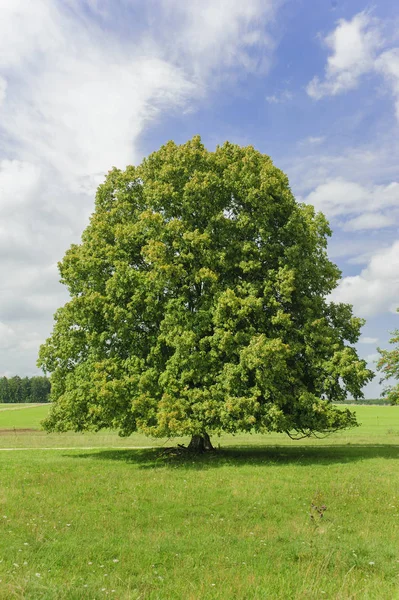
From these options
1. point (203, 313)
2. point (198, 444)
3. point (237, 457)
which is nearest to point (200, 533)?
point (203, 313)

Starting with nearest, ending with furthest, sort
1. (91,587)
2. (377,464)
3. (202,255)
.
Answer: (91,587) → (377,464) → (202,255)

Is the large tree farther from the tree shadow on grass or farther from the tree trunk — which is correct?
the tree shadow on grass

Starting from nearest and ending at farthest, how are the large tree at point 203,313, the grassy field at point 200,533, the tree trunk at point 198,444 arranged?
the grassy field at point 200,533 < the large tree at point 203,313 < the tree trunk at point 198,444

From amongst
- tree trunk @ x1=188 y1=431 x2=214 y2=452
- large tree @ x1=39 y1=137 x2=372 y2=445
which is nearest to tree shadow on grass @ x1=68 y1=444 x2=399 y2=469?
tree trunk @ x1=188 y1=431 x2=214 y2=452

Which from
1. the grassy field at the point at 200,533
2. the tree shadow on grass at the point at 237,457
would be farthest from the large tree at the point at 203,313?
the grassy field at the point at 200,533

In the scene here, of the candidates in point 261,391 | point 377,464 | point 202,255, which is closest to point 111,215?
point 202,255

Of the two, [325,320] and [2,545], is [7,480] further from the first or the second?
[325,320]

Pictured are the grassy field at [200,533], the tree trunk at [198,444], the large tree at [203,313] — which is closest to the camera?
the grassy field at [200,533]

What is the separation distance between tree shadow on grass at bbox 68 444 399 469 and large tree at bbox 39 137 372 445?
1708 mm

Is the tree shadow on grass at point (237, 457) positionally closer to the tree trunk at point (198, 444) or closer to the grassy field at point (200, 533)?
the tree trunk at point (198, 444)

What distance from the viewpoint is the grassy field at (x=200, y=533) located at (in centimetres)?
848

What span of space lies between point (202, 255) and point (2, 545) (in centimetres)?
1887

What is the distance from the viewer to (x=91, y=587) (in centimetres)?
832

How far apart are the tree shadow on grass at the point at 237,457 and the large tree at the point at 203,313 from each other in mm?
1708
